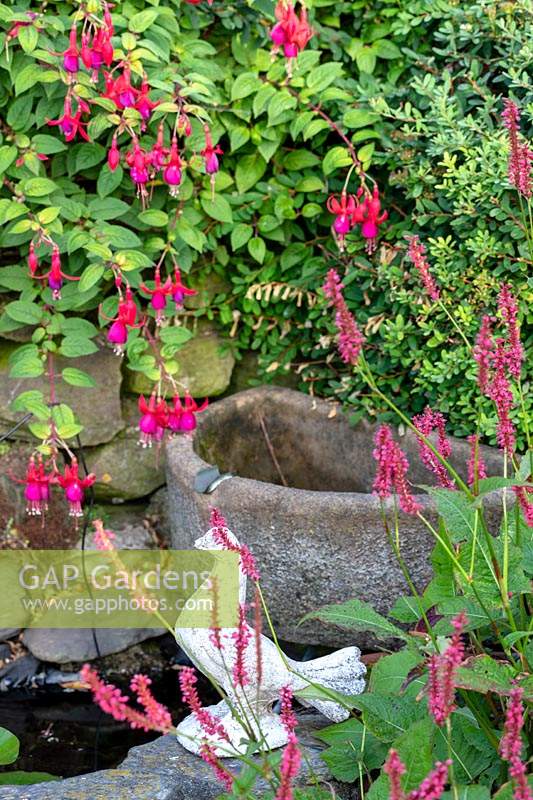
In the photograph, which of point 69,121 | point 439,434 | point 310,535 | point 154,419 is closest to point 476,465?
point 439,434

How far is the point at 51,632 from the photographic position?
3.21 m

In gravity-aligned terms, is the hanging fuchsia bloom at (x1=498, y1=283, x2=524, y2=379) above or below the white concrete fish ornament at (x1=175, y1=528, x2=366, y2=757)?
above

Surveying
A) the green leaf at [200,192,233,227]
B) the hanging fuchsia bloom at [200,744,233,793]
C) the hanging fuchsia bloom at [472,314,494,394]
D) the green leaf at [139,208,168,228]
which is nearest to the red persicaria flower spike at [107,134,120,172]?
the green leaf at [139,208,168,228]

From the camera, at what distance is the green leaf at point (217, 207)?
3.08 meters

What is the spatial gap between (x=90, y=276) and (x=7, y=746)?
1280mm

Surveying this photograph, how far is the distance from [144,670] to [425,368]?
1205 millimetres

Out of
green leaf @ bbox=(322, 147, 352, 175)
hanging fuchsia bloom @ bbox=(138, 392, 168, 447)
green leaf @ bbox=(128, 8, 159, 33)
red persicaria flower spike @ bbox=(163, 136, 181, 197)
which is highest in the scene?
green leaf @ bbox=(128, 8, 159, 33)

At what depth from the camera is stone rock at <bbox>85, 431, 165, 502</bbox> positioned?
3.38m

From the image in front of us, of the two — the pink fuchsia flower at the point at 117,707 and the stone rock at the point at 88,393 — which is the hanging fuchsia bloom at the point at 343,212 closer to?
the stone rock at the point at 88,393

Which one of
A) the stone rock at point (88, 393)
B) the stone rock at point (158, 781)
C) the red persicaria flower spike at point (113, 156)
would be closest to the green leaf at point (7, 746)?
the stone rock at point (158, 781)

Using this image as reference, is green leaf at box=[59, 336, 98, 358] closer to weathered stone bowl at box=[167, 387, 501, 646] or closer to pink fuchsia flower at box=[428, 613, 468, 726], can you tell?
weathered stone bowl at box=[167, 387, 501, 646]

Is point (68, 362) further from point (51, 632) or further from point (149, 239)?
point (51, 632)

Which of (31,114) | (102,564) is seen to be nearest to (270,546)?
(102,564)

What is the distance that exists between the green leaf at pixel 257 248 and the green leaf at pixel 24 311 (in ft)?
2.09
